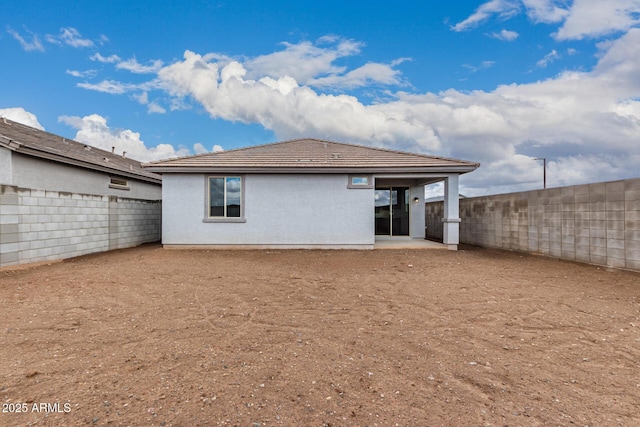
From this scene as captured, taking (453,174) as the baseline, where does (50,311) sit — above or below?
below

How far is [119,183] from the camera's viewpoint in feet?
41.4

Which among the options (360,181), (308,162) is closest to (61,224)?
(308,162)

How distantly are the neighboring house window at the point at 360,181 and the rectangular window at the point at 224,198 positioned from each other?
12.8ft

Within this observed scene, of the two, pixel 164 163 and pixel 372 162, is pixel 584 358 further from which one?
pixel 164 163

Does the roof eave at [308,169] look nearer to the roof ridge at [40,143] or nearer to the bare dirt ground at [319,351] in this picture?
the roof ridge at [40,143]

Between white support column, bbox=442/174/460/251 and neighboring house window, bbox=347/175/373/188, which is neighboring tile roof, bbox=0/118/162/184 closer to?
neighboring house window, bbox=347/175/373/188

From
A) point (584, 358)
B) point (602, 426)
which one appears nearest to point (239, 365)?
point (602, 426)

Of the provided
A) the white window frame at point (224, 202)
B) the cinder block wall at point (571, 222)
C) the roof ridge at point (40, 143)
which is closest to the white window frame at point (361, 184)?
the white window frame at point (224, 202)

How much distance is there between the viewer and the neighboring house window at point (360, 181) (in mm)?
11148

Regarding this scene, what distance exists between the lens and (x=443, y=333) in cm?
383

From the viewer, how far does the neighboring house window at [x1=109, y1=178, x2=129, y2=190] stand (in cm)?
1214

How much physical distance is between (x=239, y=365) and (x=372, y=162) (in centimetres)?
929

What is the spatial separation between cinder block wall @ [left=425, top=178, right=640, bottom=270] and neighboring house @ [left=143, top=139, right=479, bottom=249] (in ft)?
6.45

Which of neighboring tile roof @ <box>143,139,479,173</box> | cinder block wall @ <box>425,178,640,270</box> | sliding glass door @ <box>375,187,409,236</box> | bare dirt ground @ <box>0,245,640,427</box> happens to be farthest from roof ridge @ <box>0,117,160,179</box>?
cinder block wall @ <box>425,178,640,270</box>
